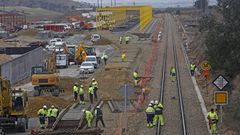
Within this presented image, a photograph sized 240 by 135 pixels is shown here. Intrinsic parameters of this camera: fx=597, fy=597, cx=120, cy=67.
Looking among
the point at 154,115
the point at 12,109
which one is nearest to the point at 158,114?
the point at 154,115

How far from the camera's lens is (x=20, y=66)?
45.9 m

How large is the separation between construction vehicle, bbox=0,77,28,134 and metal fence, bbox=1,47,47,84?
1295 centimetres

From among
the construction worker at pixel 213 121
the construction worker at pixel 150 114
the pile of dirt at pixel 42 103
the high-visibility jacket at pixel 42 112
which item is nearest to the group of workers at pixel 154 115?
the construction worker at pixel 150 114

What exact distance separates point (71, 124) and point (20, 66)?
858 inches

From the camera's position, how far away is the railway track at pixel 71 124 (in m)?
21.9

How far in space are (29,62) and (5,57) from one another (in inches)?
237

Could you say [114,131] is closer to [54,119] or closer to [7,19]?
[54,119]

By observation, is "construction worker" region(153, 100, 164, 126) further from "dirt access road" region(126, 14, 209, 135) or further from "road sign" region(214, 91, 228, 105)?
"road sign" region(214, 91, 228, 105)

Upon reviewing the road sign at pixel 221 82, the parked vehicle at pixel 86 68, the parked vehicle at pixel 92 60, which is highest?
the road sign at pixel 221 82

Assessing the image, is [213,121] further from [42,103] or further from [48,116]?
[42,103]

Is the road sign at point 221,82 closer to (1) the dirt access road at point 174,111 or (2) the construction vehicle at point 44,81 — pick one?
(1) the dirt access road at point 174,111

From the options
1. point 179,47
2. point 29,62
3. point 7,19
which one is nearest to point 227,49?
point 29,62

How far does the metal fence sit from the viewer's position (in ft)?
134

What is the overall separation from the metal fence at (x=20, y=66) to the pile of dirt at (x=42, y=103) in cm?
619
